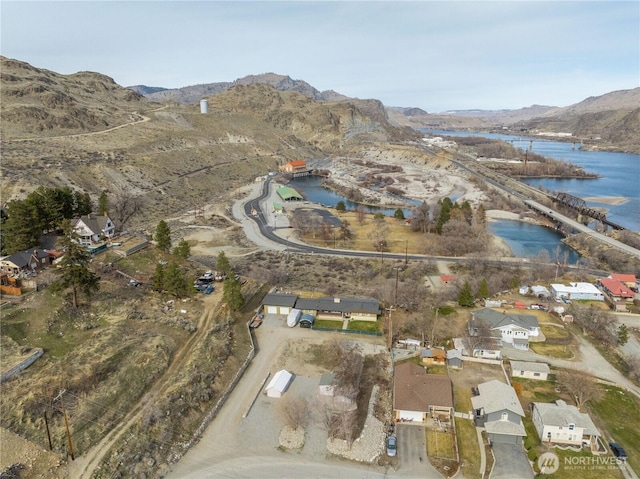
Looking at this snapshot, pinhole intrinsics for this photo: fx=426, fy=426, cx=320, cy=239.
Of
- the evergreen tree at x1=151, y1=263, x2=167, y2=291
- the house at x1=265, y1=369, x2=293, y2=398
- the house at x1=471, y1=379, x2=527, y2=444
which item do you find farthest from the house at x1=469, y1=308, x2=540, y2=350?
the evergreen tree at x1=151, y1=263, x2=167, y2=291

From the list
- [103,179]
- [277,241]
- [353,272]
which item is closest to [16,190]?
[103,179]

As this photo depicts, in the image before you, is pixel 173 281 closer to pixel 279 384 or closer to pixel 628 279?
pixel 279 384

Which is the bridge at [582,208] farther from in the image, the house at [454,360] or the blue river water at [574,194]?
the house at [454,360]

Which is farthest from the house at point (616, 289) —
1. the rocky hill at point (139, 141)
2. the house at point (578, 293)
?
the rocky hill at point (139, 141)

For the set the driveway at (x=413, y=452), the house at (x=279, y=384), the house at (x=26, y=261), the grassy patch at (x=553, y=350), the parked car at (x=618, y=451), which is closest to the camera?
the driveway at (x=413, y=452)

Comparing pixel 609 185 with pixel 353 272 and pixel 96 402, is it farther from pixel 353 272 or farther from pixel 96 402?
pixel 96 402
